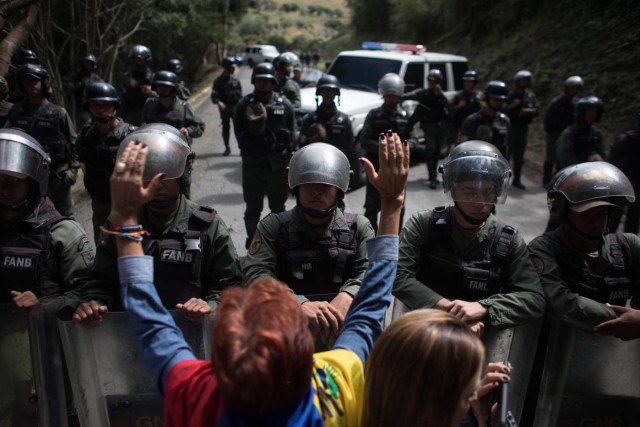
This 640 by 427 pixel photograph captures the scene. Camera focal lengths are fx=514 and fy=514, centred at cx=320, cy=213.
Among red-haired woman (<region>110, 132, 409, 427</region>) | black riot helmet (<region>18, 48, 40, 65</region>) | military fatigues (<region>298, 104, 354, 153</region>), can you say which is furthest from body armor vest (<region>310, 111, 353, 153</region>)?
red-haired woman (<region>110, 132, 409, 427</region>)

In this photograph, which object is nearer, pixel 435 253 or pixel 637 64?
pixel 435 253

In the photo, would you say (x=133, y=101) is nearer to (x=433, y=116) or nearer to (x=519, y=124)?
(x=433, y=116)

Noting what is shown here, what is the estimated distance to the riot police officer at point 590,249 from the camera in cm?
262

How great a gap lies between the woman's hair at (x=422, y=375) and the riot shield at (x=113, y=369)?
1134 mm

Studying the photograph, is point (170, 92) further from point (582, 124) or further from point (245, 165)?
point (582, 124)

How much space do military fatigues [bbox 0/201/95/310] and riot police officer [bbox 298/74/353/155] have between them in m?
3.93

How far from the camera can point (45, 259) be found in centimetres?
259

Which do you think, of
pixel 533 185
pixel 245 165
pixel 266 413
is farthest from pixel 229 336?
pixel 533 185

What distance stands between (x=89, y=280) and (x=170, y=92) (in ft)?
13.5

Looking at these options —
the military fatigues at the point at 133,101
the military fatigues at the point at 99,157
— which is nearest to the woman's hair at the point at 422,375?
Result: the military fatigues at the point at 99,157

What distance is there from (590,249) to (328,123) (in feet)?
13.5

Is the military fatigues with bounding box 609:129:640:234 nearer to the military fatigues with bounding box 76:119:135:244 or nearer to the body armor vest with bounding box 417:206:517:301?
the body armor vest with bounding box 417:206:517:301

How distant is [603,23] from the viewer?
1356 centimetres

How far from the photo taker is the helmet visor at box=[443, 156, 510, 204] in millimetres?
2766
